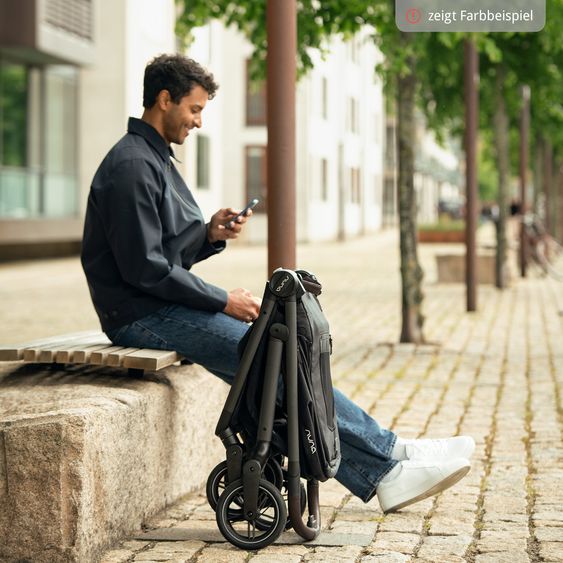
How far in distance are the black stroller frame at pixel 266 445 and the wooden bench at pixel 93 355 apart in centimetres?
47

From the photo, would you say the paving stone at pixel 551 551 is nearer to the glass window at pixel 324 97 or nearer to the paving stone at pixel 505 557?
the paving stone at pixel 505 557

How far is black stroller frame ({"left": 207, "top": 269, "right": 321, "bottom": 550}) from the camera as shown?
4.52m

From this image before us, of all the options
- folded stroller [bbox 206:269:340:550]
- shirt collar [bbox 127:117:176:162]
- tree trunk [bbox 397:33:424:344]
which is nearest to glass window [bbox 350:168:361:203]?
tree trunk [bbox 397:33:424:344]

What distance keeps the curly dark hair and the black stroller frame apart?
3.21 ft

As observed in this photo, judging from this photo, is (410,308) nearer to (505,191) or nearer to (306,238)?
(505,191)

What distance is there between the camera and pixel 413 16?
4527mm

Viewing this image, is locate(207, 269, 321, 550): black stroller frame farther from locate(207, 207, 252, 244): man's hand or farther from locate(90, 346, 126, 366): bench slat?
locate(207, 207, 252, 244): man's hand

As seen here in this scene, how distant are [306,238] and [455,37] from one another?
117ft

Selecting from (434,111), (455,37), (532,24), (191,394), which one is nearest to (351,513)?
(191,394)

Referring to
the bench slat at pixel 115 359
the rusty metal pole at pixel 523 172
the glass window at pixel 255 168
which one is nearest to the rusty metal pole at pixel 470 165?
the rusty metal pole at pixel 523 172

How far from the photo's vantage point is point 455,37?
1080 centimetres

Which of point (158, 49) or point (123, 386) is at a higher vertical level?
point (158, 49)

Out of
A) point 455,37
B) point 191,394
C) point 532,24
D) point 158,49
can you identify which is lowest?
point 191,394

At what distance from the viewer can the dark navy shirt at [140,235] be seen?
4910 millimetres
